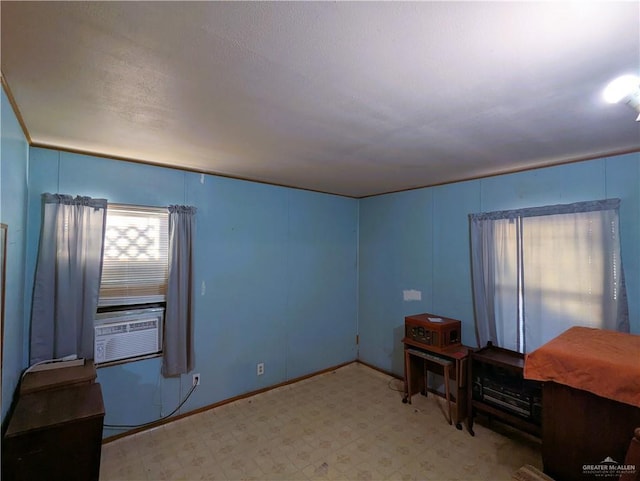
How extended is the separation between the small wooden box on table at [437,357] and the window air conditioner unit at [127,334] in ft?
8.00

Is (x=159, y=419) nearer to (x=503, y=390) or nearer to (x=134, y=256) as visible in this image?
(x=134, y=256)

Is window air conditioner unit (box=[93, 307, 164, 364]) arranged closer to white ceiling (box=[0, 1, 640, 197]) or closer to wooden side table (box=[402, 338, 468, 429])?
white ceiling (box=[0, 1, 640, 197])

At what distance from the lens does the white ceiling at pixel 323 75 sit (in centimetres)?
97

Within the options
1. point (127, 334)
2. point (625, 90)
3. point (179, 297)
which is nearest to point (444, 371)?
point (625, 90)

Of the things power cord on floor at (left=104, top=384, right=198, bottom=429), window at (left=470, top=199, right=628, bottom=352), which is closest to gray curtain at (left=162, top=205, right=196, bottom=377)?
power cord on floor at (left=104, top=384, right=198, bottom=429)

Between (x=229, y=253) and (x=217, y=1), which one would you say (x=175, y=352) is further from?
(x=217, y=1)

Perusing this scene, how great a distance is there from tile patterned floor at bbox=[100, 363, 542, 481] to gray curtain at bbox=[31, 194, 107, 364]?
0.95 meters

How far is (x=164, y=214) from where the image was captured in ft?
9.21

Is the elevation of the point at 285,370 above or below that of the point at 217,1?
below

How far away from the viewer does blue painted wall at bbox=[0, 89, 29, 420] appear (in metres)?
1.47

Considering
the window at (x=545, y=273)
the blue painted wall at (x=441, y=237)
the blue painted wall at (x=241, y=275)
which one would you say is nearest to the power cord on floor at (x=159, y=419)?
the blue painted wall at (x=241, y=275)

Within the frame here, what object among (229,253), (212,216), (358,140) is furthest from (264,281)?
(358,140)

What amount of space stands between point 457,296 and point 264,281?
6.88ft

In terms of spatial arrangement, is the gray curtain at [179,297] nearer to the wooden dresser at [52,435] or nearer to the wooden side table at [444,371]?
the wooden dresser at [52,435]
